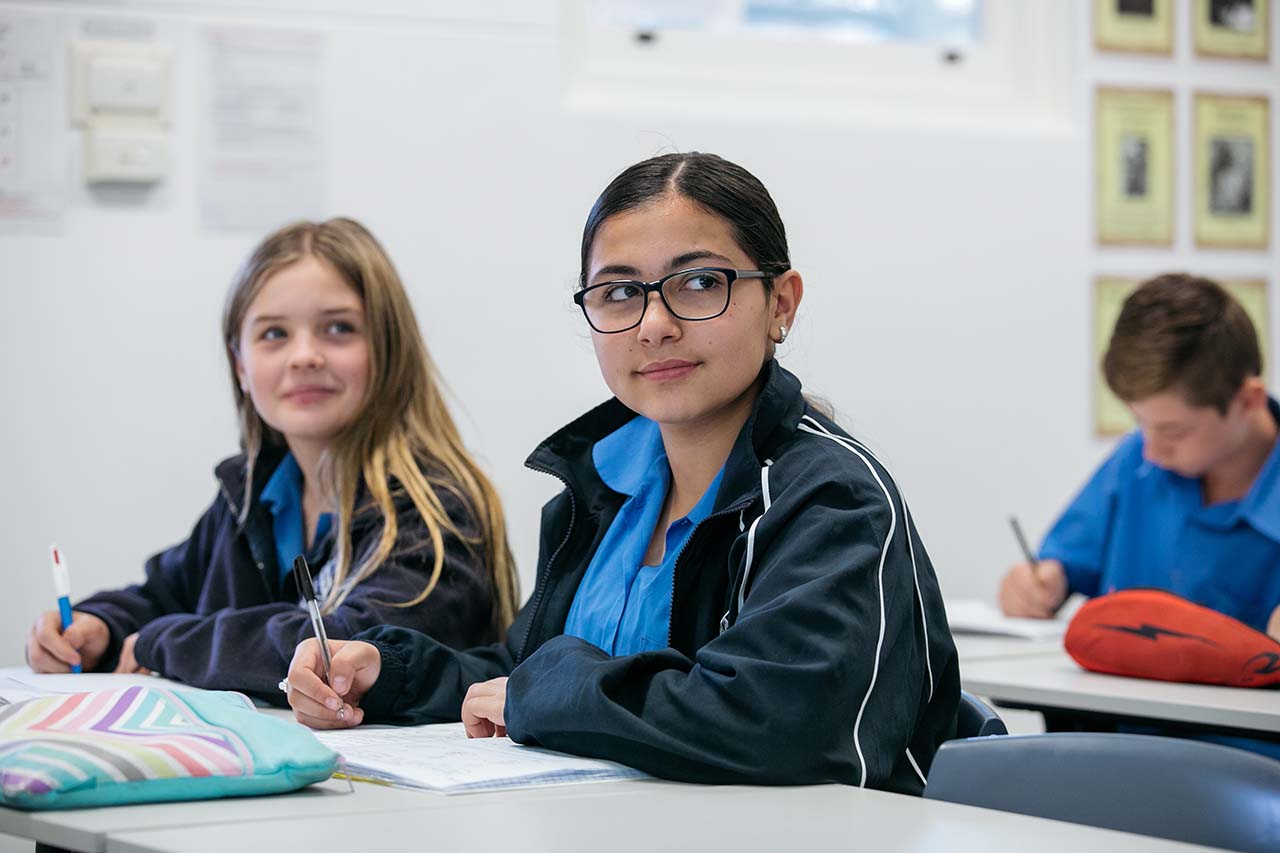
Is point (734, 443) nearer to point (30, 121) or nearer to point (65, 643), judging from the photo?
point (65, 643)

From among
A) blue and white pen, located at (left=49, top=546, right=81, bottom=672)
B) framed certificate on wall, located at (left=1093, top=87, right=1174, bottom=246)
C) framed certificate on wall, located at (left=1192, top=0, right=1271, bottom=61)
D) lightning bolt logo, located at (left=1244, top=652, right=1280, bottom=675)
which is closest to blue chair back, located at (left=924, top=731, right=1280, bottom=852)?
lightning bolt logo, located at (left=1244, top=652, right=1280, bottom=675)

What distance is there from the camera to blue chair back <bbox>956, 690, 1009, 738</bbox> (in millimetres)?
1818

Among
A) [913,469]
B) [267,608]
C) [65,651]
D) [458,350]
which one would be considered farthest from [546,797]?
[913,469]

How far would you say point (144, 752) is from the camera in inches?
51.9

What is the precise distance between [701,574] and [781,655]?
0.82 feet

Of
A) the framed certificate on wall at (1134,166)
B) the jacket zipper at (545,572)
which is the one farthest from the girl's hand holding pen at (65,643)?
the framed certificate on wall at (1134,166)

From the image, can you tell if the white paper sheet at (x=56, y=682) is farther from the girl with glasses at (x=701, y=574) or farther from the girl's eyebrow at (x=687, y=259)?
the girl's eyebrow at (x=687, y=259)

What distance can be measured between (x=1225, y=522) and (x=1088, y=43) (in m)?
1.74

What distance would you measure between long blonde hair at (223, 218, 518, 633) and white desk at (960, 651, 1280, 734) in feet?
2.63

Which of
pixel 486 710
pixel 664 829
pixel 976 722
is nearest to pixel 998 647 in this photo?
pixel 976 722

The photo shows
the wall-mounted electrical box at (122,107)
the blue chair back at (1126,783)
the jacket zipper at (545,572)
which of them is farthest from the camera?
the wall-mounted electrical box at (122,107)

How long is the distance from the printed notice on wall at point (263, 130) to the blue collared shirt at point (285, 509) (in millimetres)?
1207

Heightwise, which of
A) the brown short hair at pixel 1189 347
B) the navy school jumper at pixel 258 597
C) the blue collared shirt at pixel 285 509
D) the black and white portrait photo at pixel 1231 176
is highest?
the black and white portrait photo at pixel 1231 176

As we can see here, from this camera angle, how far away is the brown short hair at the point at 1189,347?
2900 millimetres
